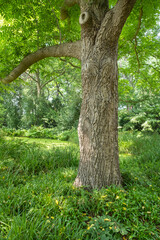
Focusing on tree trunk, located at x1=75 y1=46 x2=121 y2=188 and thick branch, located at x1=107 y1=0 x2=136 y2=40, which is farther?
tree trunk, located at x1=75 y1=46 x2=121 y2=188

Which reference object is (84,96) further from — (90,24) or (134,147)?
(134,147)


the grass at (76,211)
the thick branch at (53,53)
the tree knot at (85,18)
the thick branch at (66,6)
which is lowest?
the grass at (76,211)

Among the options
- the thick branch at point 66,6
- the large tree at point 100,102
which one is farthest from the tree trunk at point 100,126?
the thick branch at point 66,6

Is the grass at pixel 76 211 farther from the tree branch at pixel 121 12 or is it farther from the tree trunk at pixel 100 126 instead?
the tree branch at pixel 121 12

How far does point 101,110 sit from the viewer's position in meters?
2.69

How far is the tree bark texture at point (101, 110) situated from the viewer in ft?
8.66

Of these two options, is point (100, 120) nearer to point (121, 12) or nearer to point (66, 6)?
point (121, 12)

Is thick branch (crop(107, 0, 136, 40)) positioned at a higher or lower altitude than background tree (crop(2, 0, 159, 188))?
higher

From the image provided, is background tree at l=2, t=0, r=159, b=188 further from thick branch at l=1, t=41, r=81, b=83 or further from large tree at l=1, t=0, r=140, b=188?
thick branch at l=1, t=41, r=81, b=83

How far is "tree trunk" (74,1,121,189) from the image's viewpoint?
265cm

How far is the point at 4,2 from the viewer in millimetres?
3408

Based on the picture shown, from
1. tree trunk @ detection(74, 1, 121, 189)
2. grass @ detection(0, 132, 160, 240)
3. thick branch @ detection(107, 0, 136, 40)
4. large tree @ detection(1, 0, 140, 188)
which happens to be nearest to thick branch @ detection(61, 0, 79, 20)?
large tree @ detection(1, 0, 140, 188)

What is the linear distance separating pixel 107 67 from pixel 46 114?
37.5 ft

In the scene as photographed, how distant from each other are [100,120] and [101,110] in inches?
7.3
